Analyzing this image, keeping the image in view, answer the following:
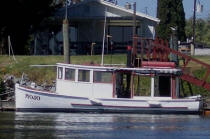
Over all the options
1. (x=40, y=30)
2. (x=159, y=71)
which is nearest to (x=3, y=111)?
(x=159, y=71)

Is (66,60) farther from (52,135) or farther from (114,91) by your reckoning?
(52,135)

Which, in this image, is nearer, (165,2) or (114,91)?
(114,91)

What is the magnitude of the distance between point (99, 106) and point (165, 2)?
133 ft

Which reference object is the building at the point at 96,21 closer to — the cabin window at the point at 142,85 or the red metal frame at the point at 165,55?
the cabin window at the point at 142,85

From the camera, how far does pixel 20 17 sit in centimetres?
6462

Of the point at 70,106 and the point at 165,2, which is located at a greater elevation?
the point at 165,2

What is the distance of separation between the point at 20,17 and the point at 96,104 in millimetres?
19045

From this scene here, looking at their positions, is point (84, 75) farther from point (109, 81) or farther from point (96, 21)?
point (96, 21)

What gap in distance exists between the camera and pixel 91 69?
4706cm

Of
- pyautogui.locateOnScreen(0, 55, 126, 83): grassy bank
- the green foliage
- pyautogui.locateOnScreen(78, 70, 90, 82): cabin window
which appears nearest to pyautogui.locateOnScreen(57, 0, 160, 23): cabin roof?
pyautogui.locateOnScreen(0, 55, 126, 83): grassy bank

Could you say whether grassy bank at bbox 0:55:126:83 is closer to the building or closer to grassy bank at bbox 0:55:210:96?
grassy bank at bbox 0:55:210:96

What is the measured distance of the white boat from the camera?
154 feet

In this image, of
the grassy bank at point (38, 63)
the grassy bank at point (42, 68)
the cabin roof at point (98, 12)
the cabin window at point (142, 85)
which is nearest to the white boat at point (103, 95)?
the cabin window at point (142, 85)

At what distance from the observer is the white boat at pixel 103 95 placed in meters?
47.0
